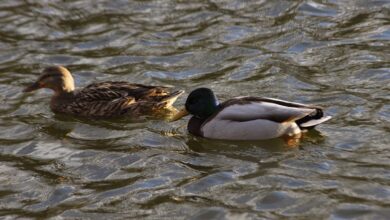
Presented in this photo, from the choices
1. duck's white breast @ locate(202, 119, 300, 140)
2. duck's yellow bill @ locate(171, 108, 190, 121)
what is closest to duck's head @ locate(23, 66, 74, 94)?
duck's yellow bill @ locate(171, 108, 190, 121)

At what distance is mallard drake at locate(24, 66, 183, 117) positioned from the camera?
Result: 39.8ft

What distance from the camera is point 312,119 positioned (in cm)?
1088

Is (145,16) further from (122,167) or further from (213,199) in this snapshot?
(213,199)

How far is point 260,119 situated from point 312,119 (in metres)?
0.57

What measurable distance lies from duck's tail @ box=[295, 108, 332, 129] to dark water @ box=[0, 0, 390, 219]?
17cm

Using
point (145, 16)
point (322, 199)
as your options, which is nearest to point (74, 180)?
point (322, 199)

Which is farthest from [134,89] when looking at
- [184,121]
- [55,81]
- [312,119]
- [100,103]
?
[312,119]

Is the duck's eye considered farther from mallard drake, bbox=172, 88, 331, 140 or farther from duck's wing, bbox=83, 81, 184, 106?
duck's wing, bbox=83, 81, 184, 106

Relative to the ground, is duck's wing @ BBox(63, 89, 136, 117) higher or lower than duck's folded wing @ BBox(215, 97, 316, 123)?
lower

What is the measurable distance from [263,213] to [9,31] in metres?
7.69

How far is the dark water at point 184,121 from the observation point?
9.24 m

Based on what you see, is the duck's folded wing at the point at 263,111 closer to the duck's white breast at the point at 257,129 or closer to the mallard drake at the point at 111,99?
the duck's white breast at the point at 257,129

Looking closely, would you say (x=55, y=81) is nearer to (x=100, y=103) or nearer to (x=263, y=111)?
(x=100, y=103)

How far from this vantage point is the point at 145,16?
1581 cm
